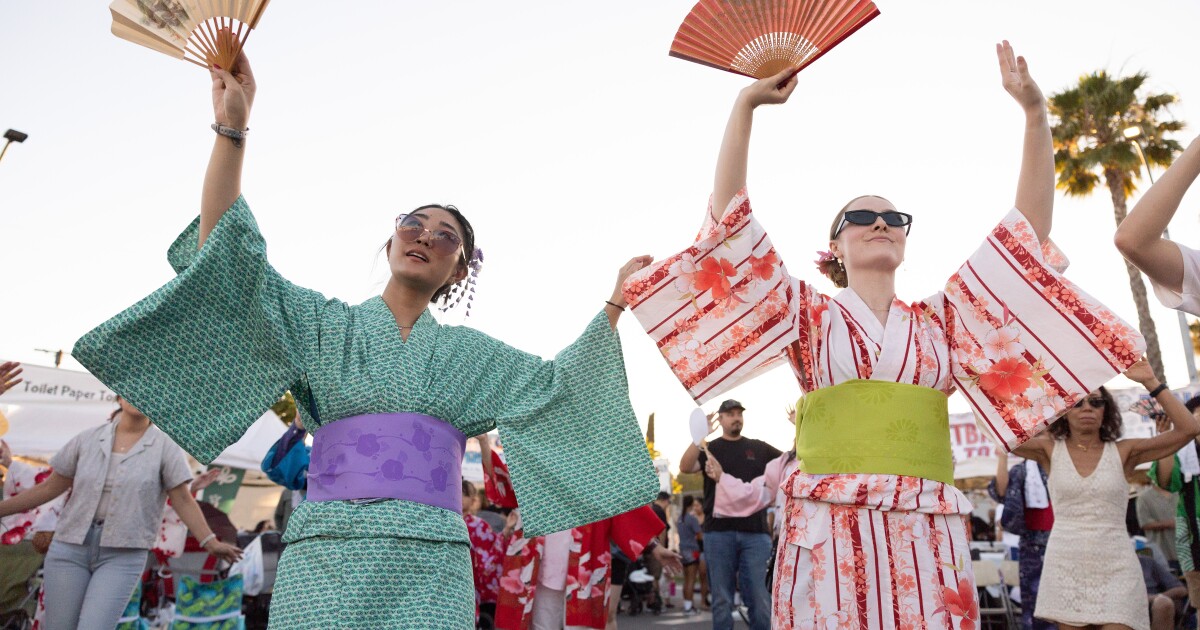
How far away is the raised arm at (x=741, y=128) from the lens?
2777 millimetres

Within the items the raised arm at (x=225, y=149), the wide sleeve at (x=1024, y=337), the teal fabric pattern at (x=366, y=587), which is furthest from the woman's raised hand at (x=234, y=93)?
the wide sleeve at (x=1024, y=337)

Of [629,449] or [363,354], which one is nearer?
[363,354]

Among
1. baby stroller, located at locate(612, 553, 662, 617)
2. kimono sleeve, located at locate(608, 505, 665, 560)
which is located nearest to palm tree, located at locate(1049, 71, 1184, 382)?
baby stroller, located at locate(612, 553, 662, 617)

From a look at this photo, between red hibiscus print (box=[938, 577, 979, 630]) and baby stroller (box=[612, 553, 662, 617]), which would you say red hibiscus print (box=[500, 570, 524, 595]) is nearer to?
red hibiscus print (box=[938, 577, 979, 630])

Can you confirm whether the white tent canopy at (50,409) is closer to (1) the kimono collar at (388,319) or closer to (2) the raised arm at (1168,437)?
(1) the kimono collar at (388,319)

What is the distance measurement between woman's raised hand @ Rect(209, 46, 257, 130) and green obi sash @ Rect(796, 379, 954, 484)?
1886 millimetres

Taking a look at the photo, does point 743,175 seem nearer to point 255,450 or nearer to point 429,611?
point 429,611

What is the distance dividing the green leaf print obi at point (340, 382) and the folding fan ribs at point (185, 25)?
17.4 inches

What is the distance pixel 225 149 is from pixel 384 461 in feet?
3.20

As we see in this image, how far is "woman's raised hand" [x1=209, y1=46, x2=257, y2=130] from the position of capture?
2.44 m

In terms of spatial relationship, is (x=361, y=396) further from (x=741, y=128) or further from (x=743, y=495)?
(x=743, y=495)

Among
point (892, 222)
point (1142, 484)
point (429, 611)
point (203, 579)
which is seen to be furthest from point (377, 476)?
point (1142, 484)

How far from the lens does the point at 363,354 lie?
2572 mm

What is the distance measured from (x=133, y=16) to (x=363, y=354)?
118 cm
